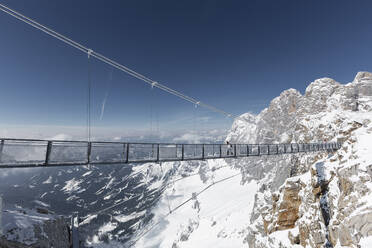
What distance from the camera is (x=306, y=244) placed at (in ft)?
75.1

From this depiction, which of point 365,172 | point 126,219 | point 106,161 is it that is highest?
point 106,161

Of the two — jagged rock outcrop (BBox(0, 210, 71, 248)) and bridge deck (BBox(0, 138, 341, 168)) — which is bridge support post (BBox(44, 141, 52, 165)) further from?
jagged rock outcrop (BBox(0, 210, 71, 248))

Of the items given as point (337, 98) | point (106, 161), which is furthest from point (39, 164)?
point (337, 98)

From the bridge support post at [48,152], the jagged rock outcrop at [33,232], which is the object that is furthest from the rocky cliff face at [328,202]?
the jagged rock outcrop at [33,232]

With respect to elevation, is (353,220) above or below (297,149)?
below

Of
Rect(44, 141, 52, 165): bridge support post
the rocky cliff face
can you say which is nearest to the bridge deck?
Rect(44, 141, 52, 165): bridge support post

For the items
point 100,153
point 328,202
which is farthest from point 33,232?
point 328,202

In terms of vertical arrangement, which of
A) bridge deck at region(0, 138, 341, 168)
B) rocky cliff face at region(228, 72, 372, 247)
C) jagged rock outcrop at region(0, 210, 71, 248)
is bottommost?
jagged rock outcrop at region(0, 210, 71, 248)

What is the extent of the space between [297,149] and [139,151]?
95.7 ft

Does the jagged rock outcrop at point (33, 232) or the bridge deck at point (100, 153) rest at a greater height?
the bridge deck at point (100, 153)

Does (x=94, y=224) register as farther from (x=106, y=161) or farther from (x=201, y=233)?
(x=106, y=161)

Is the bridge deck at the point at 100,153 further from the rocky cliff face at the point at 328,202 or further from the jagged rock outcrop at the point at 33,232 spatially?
the jagged rock outcrop at the point at 33,232

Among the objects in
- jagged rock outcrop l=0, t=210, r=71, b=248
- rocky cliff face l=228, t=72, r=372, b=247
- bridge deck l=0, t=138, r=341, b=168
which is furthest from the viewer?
jagged rock outcrop l=0, t=210, r=71, b=248

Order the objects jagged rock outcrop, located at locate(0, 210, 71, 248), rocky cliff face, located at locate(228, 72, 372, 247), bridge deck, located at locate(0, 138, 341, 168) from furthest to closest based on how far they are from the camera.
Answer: jagged rock outcrop, located at locate(0, 210, 71, 248) < rocky cliff face, located at locate(228, 72, 372, 247) < bridge deck, located at locate(0, 138, 341, 168)
